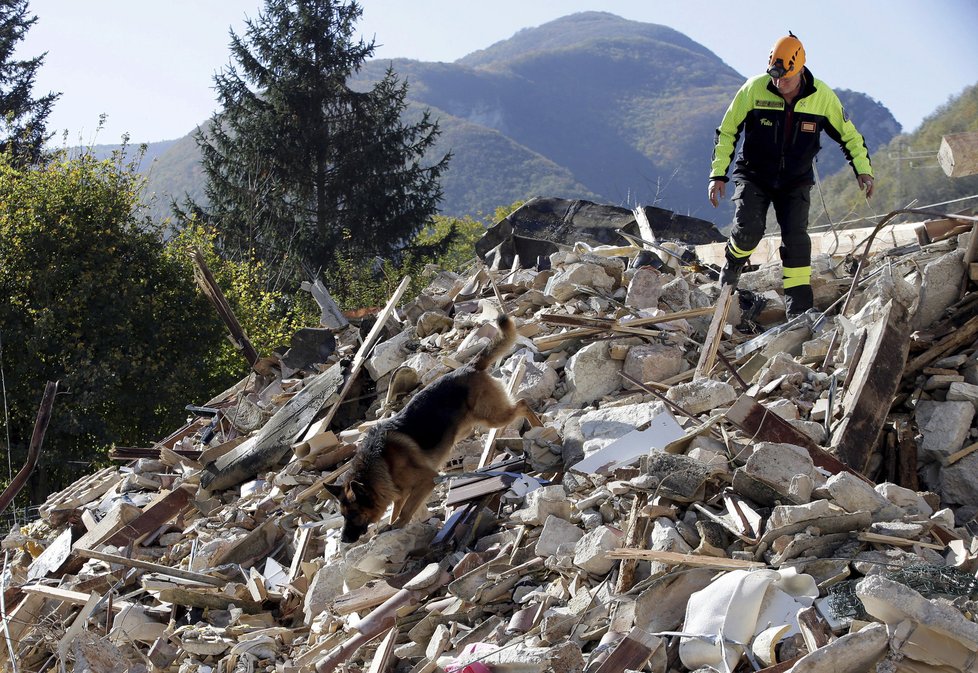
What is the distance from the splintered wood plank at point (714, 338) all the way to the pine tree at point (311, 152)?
69.2 ft

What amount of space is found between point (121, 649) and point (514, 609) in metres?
2.58

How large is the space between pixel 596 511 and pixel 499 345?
1587mm

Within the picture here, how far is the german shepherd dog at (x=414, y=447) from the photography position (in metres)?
5.67

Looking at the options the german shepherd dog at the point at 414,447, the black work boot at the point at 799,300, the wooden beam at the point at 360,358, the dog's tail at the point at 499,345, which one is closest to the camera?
the german shepherd dog at the point at 414,447

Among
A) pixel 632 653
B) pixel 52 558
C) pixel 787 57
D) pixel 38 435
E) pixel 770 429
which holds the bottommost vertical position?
pixel 52 558

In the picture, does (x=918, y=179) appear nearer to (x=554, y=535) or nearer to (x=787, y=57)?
(x=787, y=57)

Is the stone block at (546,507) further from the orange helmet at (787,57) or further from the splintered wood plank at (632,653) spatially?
the orange helmet at (787,57)

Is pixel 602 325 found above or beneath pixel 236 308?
above

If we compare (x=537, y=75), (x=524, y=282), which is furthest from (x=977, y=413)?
(x=537, y=75)

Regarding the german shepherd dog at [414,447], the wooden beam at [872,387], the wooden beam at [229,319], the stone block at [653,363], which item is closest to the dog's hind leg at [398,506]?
the german shepherd dog at [414,447]

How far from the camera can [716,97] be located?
401ft

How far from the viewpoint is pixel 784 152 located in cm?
671

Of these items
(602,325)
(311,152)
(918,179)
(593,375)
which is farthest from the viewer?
(918,179)

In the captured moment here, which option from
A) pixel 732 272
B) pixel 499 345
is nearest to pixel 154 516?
pixel 499 345
